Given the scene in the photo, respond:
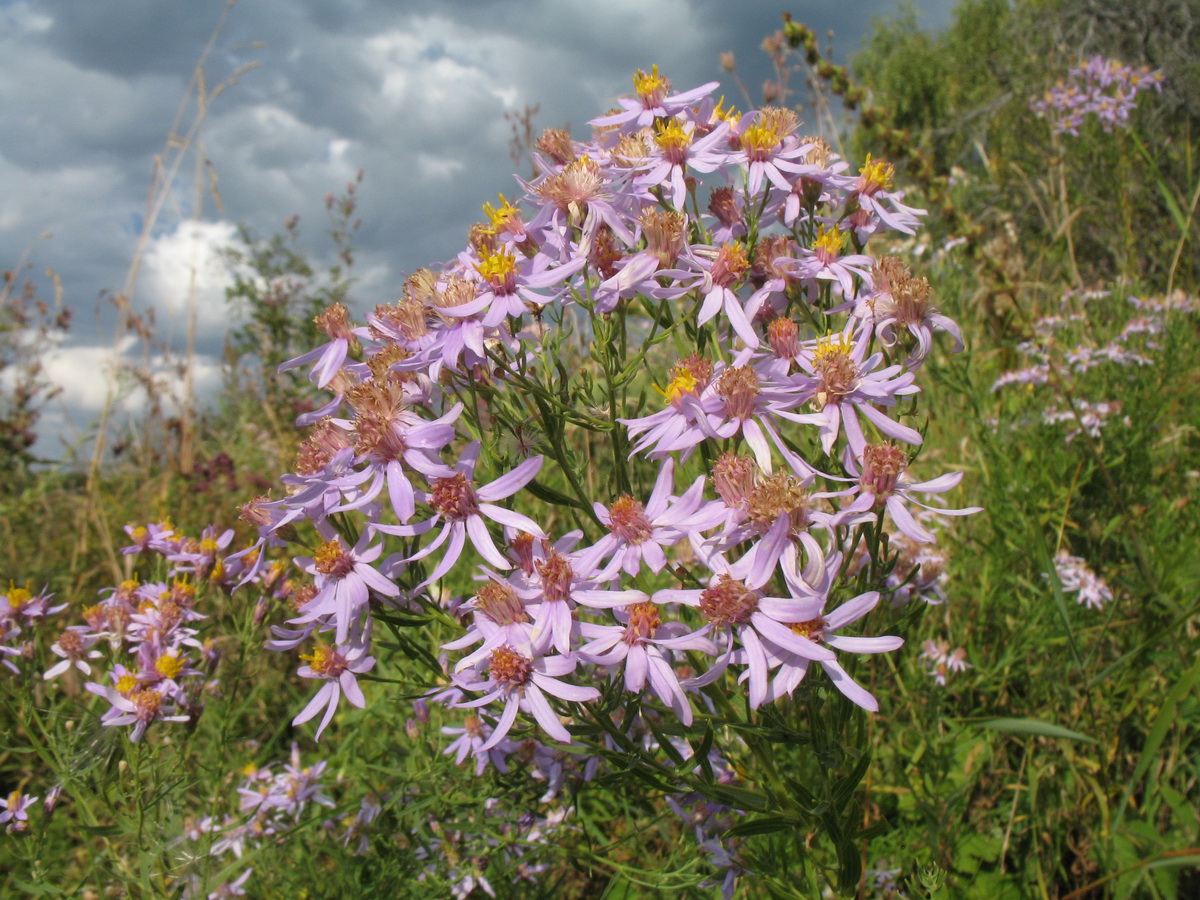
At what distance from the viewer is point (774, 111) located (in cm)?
144

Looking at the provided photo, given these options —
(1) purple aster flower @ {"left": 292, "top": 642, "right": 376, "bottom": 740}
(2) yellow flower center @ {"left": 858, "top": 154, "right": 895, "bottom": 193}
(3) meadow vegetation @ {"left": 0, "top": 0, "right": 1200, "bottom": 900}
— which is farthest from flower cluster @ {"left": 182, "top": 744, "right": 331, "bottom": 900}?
(2) yellow flower center @ {"left": 858, "top": 154, "right": 895, "bottom": 193}

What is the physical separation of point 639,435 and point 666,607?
82 cm

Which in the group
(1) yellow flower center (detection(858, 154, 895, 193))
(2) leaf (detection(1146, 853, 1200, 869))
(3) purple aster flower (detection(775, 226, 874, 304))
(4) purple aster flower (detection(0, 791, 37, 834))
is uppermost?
(1) yellow flower center (detection(858, 154, 895, 193))

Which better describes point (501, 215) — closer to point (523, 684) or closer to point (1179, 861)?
point (523, 684)

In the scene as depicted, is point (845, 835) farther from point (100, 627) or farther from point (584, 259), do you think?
point (100, 627)

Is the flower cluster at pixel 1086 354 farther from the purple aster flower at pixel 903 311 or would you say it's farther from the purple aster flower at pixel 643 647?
the purple aster flower at pixel 643 647

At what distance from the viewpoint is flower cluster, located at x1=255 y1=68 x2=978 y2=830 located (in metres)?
1.02

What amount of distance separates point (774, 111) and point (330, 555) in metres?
1.15

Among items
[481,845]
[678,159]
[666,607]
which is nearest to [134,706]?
[481,845]

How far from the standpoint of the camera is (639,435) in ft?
4.25

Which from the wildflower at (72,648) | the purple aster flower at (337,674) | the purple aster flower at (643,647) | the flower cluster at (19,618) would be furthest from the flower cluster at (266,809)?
the purple aster flower at (643,647)

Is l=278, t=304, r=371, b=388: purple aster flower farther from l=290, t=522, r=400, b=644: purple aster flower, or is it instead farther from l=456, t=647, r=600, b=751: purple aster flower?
l=456, t=647, r=600, b=751: purple aster flower

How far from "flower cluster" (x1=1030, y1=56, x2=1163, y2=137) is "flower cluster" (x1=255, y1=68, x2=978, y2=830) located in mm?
4767

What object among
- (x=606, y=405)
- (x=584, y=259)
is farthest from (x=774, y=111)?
(x=606, y=405)
